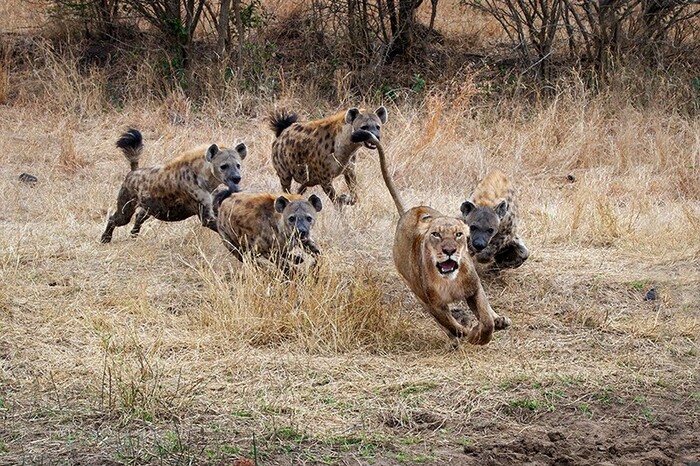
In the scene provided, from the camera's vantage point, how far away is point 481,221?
691 cm

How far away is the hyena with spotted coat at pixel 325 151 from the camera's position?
9.32 m

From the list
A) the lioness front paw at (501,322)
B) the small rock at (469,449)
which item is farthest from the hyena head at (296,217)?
the small rock at (469,449)

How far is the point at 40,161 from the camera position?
36.5 ft

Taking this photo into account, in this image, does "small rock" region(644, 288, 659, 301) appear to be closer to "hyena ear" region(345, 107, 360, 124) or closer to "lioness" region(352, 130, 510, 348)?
"lioness" region(352, 130, 510, 348)

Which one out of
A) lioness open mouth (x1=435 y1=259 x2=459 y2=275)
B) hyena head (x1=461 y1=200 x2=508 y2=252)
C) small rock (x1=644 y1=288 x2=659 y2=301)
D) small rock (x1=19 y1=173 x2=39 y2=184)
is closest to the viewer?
lioness open mouth (x1=435 y1=259 x2=459 y2=275)

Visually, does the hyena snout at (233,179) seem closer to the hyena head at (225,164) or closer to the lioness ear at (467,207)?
the hyena head at (225,164)

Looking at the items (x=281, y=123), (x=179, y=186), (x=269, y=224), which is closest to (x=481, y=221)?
(x=269, y=224)

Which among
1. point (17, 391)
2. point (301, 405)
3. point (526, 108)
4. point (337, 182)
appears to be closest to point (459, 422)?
point (301, 405)

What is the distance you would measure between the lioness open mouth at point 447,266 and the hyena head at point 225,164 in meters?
2.74

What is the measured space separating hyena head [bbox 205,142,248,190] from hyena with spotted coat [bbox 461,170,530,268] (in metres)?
1.83

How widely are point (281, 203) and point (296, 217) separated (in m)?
0.14

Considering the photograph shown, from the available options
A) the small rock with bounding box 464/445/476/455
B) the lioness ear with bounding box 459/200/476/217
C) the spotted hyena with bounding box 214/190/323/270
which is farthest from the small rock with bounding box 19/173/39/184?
the small rock with bounding box 464/445/476/455

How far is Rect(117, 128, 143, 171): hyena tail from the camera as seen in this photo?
8.72 metres

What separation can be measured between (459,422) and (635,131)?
23.6 ft
